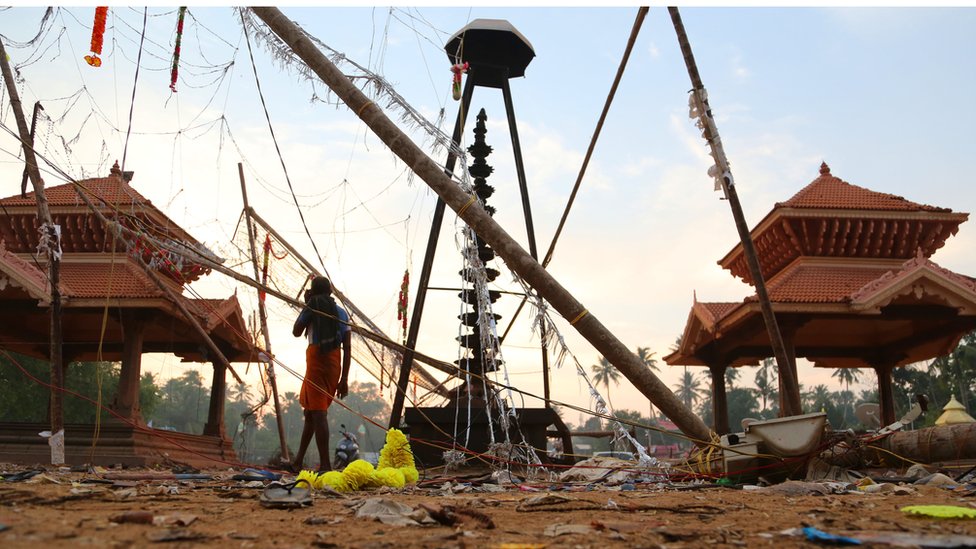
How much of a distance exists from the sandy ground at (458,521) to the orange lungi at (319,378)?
145cm

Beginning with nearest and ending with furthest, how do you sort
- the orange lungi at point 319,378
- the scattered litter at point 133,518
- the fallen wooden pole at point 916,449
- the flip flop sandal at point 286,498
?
the scattered litter at point 133,518 < the flip flop sandal at point 286,498 < the orange lungi at point 319,378 < the fallen wooden pole at point 916,449

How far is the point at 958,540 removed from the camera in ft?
9.61

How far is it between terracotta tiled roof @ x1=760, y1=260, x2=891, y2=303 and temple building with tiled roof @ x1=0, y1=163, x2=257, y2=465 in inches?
438

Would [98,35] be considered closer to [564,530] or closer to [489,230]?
[489,230]

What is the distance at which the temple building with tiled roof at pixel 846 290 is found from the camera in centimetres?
1415

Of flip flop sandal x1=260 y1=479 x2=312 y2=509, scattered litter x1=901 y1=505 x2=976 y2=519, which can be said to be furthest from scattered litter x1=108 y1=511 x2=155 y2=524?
scattered litter x1=901 y1=505 x2=976 y2=519

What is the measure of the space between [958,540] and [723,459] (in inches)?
195

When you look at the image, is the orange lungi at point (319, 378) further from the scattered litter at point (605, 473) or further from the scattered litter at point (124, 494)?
the scattered litter at point (605, 473)

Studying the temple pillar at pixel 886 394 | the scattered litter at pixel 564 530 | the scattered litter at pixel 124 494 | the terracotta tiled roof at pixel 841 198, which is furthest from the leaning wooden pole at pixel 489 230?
the temple pillar at pixel 886 394

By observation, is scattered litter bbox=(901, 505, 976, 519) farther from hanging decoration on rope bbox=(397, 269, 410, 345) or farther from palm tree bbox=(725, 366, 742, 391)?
palm tree bbox=(725, 366, 742, 391)

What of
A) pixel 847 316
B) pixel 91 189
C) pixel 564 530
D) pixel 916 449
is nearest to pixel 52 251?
pixel 91 189

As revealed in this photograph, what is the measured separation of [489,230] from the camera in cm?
661

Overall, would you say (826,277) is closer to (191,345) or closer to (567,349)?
(567,349)

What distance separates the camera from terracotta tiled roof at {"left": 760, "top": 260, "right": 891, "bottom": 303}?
1430 cm
